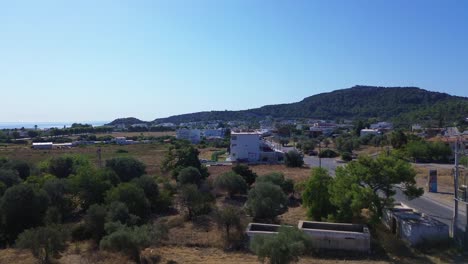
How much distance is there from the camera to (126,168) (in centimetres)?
3888

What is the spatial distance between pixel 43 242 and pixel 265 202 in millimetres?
12907

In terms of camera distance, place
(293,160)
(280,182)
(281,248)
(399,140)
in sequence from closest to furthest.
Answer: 1. (281,248)
2. (280,182)
3. (293,160)
4. (399,140)

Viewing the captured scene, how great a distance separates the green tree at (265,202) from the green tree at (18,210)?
13.7 meters

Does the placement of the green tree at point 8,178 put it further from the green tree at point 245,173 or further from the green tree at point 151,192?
the green tree at point 245,173

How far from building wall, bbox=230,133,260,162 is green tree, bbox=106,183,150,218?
133ft

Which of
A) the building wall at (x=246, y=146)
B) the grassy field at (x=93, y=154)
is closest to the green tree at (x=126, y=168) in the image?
the grassy field at (x=93, y=154)

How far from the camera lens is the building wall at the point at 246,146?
66.9 meters

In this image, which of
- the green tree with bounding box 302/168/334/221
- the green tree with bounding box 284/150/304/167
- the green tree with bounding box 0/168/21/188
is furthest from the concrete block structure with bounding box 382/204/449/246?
the green tree with bounding box 284/150/304/167

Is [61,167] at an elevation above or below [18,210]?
above

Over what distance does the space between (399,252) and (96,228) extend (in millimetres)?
16649

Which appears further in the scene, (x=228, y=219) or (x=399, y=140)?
(x=399, y=140)

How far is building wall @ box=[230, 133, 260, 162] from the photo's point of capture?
219 ft

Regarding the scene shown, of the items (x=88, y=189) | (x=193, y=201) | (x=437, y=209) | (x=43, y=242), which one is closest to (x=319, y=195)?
(x=193, y=201)

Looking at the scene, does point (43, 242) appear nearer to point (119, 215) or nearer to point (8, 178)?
point (119, 215)
